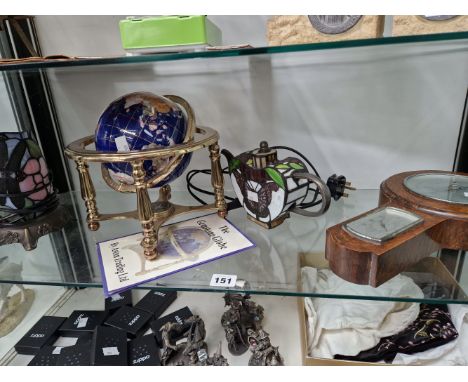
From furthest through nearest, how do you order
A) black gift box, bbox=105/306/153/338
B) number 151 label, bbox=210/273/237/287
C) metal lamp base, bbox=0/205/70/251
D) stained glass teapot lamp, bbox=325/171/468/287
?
black gift box, bbox=105/306/153/338, metal lamp base, bbox=0/205/70/251, number 151 label, bbox=210/273/237/287, stained glass teapot lamp, bbox=325/171/468/287

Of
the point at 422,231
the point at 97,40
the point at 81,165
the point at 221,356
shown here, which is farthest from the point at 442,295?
the point at 97,40

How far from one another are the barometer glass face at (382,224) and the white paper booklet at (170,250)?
190mm

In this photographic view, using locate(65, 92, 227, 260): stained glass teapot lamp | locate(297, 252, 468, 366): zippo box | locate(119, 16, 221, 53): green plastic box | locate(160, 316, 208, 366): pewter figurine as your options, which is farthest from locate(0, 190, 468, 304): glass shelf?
locate(119, 16, 221, 53): green plastic box

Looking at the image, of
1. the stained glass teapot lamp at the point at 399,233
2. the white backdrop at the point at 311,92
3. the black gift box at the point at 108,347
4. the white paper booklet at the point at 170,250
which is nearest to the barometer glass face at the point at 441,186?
the stained glass teapot lamp at the point at 399,233

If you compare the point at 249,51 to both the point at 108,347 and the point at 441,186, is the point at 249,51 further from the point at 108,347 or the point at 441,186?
the point at 108,347

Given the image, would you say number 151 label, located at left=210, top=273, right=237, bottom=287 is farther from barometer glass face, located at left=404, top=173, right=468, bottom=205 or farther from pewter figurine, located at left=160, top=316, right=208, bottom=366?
barometer glass face, located at left=404, top=173, right=468, bottom=205

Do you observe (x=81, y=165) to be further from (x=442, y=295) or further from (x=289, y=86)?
(x=442, y=295)

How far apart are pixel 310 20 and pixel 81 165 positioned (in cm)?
39

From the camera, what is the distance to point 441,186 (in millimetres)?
545

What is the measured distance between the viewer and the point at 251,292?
521mm

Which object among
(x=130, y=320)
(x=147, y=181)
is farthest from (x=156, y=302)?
(x=147, y=181)

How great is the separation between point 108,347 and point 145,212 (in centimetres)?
35

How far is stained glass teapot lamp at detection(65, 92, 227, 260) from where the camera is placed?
1.61 ft

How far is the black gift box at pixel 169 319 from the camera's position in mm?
713
